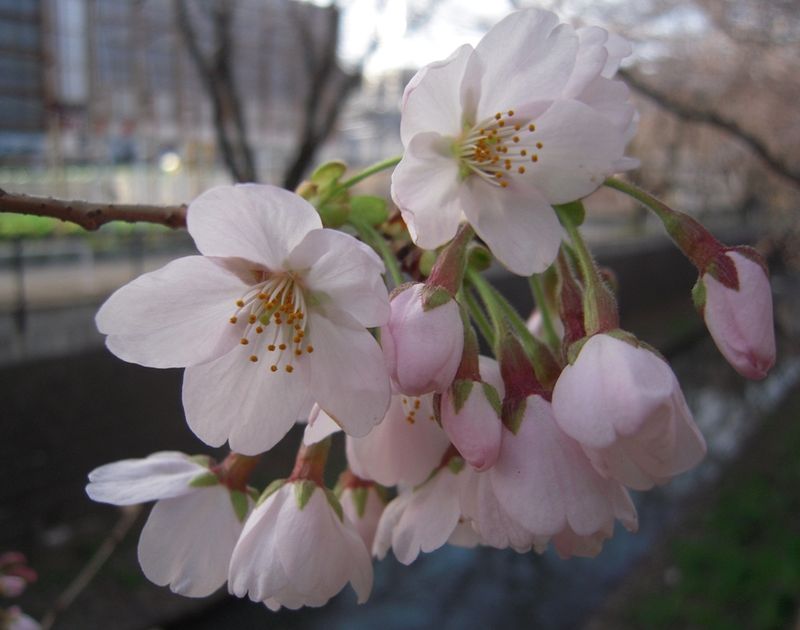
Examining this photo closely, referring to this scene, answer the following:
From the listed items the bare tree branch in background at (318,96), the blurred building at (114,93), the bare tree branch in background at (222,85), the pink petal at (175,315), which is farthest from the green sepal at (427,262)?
the blurred building at (114,93)

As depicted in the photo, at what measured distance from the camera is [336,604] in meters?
5.27

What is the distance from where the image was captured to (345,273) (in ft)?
2.12

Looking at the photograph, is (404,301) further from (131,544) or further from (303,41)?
(303,41)

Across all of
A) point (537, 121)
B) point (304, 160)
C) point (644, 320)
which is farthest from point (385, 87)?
point (537, 121)

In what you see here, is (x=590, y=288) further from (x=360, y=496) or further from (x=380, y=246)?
(x=360, y=496)

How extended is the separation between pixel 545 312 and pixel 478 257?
134 millimetres

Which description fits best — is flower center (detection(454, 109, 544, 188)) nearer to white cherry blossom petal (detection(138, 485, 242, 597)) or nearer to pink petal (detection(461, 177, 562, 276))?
pink petal (detection(461, 177, 562, 276))

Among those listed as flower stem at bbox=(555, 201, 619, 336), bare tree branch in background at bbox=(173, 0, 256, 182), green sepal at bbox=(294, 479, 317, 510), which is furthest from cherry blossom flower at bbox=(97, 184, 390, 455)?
bare tree branch in background at bbox=(173, 0, 256, 182)

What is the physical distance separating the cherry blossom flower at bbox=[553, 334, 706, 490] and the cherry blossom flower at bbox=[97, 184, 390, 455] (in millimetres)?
157

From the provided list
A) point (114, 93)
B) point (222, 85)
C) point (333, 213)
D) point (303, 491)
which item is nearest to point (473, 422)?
point (303, 491)

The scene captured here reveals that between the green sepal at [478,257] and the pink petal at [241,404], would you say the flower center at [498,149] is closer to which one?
the green sepal at [478,257]

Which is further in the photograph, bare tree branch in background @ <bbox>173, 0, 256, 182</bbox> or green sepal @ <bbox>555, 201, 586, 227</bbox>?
bare tree branch in background @ <bbox>173, 0, 256, 182</bbox>

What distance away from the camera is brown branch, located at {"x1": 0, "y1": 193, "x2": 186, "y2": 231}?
2.24 feet

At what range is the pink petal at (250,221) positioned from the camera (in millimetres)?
619
